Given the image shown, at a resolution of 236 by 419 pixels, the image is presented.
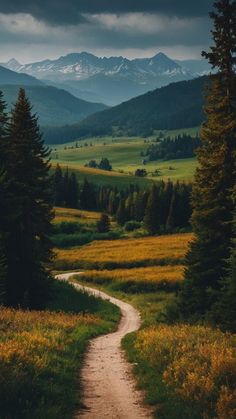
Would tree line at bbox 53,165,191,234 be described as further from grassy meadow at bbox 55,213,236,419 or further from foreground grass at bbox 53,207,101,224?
grassy meadow at bbox 55,213,236,419

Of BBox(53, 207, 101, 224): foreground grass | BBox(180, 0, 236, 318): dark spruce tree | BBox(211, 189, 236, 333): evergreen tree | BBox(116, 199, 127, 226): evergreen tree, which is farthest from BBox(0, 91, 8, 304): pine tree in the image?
BBox(116, 199, 127, 226): evergreen tree

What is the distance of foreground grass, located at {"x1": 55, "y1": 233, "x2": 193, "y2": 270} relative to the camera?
226 feet

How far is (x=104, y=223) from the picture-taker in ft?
371

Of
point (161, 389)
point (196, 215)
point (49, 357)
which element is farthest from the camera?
point (196, 215)

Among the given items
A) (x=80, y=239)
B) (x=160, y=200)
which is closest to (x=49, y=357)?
(x=80, y=239)

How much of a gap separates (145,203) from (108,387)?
401 feet

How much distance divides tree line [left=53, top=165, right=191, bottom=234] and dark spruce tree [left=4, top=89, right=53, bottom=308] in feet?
205

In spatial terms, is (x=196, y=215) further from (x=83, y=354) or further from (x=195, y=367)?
(x=195, y=367)

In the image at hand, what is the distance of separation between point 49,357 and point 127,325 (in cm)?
1819

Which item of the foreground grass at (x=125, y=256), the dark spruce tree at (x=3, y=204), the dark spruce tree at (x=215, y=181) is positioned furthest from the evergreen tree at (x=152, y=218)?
the dark spruce tree at (x=215, y=181)

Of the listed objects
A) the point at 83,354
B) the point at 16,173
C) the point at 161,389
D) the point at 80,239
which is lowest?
the point at 80,239

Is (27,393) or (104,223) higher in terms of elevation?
(27,393)

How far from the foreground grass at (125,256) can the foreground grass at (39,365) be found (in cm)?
4397

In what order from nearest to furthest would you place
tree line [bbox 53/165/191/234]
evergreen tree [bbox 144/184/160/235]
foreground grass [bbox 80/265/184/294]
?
foreground grass [bbox 80/265/184/294] → evergreen tree [bbox 144/184/160/235] → tree line [bbox 53/165/191/234]
